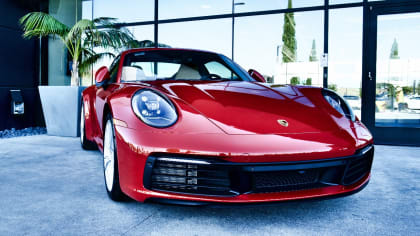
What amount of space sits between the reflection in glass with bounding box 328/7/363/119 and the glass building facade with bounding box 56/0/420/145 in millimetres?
15

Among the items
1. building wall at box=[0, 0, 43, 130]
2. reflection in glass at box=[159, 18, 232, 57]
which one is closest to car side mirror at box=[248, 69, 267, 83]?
reflection in glass at box=[159, 18, 232, 57]

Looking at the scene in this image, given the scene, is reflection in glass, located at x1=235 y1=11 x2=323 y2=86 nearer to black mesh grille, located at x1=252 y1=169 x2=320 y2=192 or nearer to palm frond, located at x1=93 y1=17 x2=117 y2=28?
palm frond, located at x1=93 y1=17 x2=117 y2=28

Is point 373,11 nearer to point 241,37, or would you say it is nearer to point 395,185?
point 241,37

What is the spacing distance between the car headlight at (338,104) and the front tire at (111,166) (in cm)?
144

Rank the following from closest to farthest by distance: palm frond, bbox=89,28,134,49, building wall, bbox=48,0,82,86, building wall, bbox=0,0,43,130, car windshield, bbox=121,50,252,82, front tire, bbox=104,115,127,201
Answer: front tire, bbox=104,115,127,201, car windshield, bbox=121,50,252,82, palm frond, bbox=89,28,134,49, building wall, bbox=0,0,43,130, building wall, bbox=48,0,82,86

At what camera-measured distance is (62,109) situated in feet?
18.5

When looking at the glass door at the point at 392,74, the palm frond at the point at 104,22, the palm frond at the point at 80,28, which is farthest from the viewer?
the palm frond at the point at 104,22

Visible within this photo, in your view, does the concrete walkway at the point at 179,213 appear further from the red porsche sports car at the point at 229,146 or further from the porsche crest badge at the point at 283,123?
the porsche crest badge at the point at 283,123

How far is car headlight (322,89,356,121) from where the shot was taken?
2.23 m

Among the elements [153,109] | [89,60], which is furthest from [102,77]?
[89,60]

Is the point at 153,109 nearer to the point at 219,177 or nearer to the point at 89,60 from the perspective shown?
the point at 219,177

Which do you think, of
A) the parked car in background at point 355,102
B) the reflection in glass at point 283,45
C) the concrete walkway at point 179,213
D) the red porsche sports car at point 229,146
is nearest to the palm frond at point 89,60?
the reflection in glass at point 283,45

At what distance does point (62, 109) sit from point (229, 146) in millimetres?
4751

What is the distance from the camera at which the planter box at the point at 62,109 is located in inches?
215
